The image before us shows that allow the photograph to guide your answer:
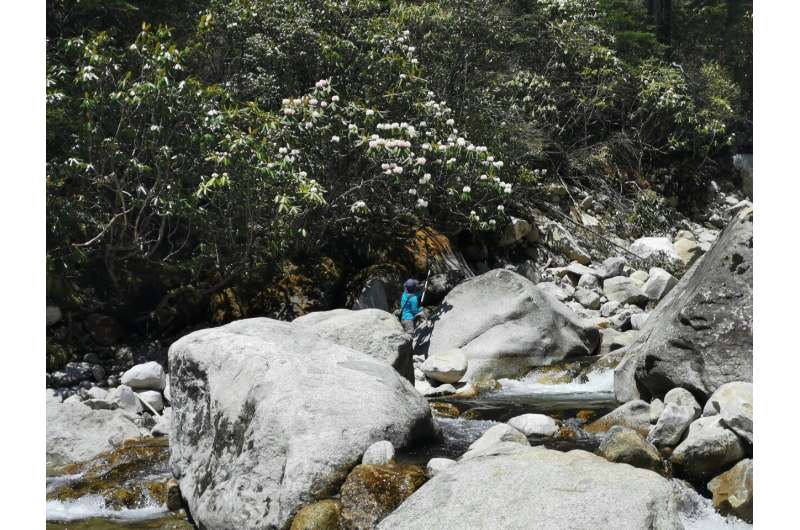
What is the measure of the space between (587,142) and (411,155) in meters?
8.50

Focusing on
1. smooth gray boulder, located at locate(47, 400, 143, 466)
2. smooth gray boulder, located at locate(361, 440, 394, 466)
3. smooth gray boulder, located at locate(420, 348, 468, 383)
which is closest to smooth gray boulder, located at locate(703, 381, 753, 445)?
smooth gray boulder, located at locate(361, 440, 394, 466)

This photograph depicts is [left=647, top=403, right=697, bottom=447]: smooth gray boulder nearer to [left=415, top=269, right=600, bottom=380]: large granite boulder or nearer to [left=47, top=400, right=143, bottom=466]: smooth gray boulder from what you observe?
[left=415, top=269, right=600, bottom=380]: large granite boulder

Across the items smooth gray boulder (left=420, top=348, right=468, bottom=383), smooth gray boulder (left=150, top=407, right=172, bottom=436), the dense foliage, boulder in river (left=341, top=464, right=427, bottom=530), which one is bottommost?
smooth gray boulder (left=150, top=407, right=172, bottom=436)

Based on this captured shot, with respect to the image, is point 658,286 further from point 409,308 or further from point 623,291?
point 409,308

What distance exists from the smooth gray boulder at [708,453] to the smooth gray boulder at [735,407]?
62 millimetres

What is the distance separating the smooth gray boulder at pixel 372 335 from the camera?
8055 millimetres

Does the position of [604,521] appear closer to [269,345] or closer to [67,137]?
[269,345]

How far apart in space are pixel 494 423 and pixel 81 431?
3675 mm

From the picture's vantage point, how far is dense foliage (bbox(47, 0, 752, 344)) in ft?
31.9

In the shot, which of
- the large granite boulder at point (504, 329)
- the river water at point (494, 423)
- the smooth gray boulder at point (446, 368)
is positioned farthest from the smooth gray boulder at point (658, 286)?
the smooth gray boulder at point (446, 368)

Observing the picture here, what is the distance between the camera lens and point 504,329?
10.2 metres

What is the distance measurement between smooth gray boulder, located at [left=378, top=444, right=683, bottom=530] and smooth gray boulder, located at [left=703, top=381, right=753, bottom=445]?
4.44ft

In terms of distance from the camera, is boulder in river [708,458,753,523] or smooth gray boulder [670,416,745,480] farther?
smooth gray boulder [670,416,745,480]

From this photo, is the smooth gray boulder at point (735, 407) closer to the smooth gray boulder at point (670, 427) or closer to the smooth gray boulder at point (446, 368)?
the smooth gray boulder at point (670, 427)
